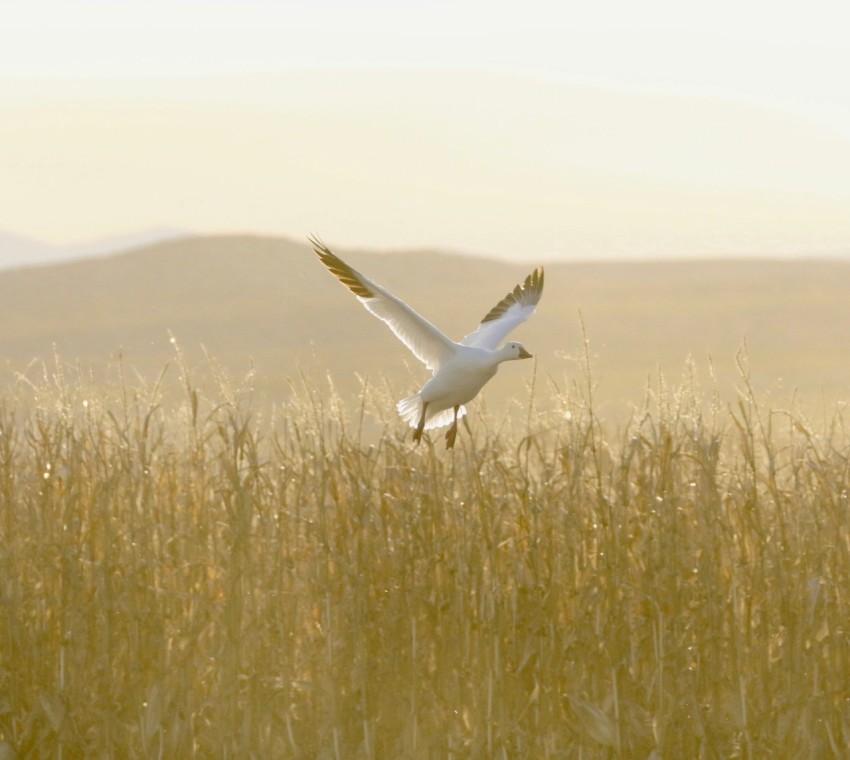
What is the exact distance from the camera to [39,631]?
262 inches

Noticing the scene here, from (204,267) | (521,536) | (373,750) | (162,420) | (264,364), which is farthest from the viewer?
(204,267)

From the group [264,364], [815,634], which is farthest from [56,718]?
[264,364]

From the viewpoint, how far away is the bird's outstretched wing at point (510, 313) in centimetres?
945

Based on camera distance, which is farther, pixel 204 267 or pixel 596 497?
pixel 204 267

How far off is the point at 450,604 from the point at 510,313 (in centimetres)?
378

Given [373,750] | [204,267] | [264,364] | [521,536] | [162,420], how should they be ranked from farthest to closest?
1. [204,267]
2. [264,364]
3. [162,420]
4. [521,536]
5. [373,750]

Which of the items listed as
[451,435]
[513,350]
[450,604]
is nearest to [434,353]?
[513,350]

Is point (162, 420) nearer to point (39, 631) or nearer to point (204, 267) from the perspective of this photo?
point (39, 631)

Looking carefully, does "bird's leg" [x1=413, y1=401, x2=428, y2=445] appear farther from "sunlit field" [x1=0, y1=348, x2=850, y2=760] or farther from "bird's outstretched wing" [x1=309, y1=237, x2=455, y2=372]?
"sunlit field" [x1=0, y1=348, x2=850, y2=760]

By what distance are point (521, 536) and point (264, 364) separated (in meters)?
65.6

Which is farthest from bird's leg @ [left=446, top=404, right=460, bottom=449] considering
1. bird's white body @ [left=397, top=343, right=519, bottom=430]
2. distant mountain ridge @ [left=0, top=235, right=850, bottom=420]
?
distant mountain ridge @ [left=0, top=235, right=850, bottom=420]

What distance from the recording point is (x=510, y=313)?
388 inches

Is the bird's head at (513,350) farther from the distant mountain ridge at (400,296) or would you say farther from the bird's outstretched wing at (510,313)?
the distant mountain ridge at (400,296)

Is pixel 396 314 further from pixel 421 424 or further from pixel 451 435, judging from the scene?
pixel 451 435
